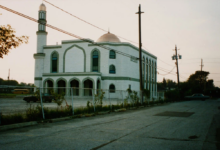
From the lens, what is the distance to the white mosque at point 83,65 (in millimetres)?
44125

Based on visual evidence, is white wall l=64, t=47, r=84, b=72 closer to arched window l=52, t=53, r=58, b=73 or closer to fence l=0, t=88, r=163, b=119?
arched window l=52, t=53, r=58, b=73

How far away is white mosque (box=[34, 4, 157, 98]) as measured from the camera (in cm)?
4412

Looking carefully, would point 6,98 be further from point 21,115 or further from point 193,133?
point 193,133

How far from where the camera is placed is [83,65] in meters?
45.5

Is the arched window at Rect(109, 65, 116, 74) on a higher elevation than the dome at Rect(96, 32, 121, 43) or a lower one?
lower

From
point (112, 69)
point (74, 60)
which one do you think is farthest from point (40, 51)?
point (112, 69)

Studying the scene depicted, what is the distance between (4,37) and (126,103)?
13047mm

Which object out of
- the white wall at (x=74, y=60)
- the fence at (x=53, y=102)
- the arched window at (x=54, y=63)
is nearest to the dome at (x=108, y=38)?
the white wall at (x=74, y=60)

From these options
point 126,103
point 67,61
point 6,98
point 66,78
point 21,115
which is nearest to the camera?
→ point 6,98

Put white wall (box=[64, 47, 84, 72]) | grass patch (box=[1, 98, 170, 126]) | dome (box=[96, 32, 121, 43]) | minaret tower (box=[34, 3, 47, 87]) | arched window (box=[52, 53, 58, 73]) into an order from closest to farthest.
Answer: grass patch (box=[1, 98, 170, 126]), white wall (box=[64, 47, 84, 72]), minaret tower (box=[34, 3, 47, 87]), arched window (box=[52, 53, 58, 73]), dome (box=[96, 32, 121, 43])

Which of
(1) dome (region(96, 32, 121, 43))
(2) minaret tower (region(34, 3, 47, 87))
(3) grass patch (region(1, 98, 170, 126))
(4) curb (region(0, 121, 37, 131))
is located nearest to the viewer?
(4) curb (region(0, 121, 37, 131))

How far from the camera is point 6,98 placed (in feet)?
32.6

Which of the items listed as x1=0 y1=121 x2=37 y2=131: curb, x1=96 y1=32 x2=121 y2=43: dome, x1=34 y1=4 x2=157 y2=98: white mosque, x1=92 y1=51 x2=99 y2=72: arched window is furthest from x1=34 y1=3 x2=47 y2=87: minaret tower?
x1=0 y1=121 x2=37 y2=131: curb

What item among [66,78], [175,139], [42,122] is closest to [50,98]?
[42,122]
